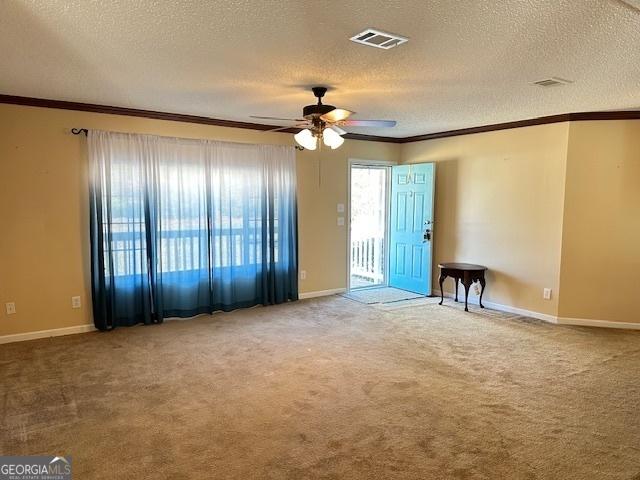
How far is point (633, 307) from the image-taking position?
188 inches

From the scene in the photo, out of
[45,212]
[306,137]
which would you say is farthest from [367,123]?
[45,212]

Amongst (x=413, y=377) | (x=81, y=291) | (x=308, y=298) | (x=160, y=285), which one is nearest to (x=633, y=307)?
(x=413, y=377)

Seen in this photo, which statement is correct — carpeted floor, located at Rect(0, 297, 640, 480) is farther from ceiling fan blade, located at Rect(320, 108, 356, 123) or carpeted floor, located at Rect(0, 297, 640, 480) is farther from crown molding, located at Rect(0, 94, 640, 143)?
crown molding, located at Rect(0, 94, 640, 143)

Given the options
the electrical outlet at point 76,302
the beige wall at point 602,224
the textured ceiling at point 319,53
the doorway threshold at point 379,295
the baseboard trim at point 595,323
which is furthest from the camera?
the doorway threshold at point 379,295

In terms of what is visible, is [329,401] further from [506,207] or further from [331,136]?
[506,207]

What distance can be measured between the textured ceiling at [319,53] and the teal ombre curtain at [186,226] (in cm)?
71

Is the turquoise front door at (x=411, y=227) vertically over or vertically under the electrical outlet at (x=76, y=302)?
over

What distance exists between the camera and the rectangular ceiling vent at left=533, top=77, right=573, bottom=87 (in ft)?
11.1

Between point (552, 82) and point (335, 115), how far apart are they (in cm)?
180

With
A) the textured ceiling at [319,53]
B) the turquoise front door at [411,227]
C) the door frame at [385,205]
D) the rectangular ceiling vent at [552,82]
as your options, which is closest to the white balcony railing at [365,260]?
the door frame at [385,205]

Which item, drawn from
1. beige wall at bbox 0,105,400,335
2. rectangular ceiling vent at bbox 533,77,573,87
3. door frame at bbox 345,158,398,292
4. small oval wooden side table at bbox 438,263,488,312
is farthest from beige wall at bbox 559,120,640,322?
beige wall at bbox 0,105,400,335

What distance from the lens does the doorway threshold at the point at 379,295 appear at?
6.03 meters

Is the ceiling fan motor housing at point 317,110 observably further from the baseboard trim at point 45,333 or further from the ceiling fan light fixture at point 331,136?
the baseboard trim at point 45,333

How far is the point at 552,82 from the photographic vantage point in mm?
3482
